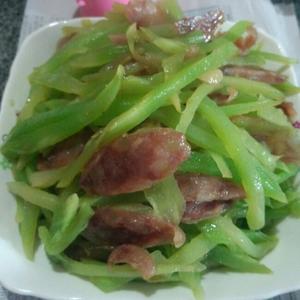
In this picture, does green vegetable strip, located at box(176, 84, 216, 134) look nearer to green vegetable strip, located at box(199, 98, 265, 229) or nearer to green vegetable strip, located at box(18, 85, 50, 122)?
green vegetable strip, located at box(199, 98, 265, 229)

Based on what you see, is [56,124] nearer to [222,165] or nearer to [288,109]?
[222,165]

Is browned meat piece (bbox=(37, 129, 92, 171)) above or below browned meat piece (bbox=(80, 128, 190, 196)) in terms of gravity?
below

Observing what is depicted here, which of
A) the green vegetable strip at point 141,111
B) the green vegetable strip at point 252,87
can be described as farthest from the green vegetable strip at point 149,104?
the green vegetable strip at point 252,87

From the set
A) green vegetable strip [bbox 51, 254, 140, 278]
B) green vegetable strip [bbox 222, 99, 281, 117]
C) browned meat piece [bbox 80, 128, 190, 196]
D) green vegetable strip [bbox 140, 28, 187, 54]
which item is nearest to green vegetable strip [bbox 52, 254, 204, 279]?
green vegetable strip [bbox 51, 254, 140, 278]

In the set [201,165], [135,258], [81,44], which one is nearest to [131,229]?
[135,258]

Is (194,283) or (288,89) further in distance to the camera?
(288,89)

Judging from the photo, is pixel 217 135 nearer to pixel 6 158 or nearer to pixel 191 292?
pixel 191 292
